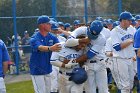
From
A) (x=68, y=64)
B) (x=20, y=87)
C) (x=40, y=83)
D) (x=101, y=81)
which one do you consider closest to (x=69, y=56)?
(x=68, y=64)

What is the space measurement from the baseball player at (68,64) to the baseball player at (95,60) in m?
0.24

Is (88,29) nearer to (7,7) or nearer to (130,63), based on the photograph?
(130,63)

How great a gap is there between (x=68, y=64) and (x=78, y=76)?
13.1 inches

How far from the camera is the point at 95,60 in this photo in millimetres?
8539

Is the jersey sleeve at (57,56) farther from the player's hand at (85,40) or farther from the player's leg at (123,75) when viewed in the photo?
the player's leg at (123,75)

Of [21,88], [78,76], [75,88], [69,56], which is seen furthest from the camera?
[21,88]

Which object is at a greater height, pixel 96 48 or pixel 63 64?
pixel 96 48

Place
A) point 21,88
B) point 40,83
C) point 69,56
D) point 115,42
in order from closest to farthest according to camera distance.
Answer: point 69,56 < point 40,83 < point 115,42 < point 21,88

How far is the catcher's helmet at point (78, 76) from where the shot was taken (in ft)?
24.8

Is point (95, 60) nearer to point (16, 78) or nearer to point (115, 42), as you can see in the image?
point (115, 42)

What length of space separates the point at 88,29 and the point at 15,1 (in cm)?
956

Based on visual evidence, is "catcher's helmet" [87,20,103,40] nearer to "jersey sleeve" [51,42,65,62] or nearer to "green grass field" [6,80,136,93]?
"jersey sleeve" [51,42,65,62]

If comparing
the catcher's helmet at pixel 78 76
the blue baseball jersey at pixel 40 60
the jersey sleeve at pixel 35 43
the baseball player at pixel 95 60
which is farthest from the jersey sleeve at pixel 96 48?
the jersey sleeve at pixel 35 43

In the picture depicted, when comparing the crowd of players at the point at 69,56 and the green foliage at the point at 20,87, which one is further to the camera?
the green foliage at the point at 20,87
